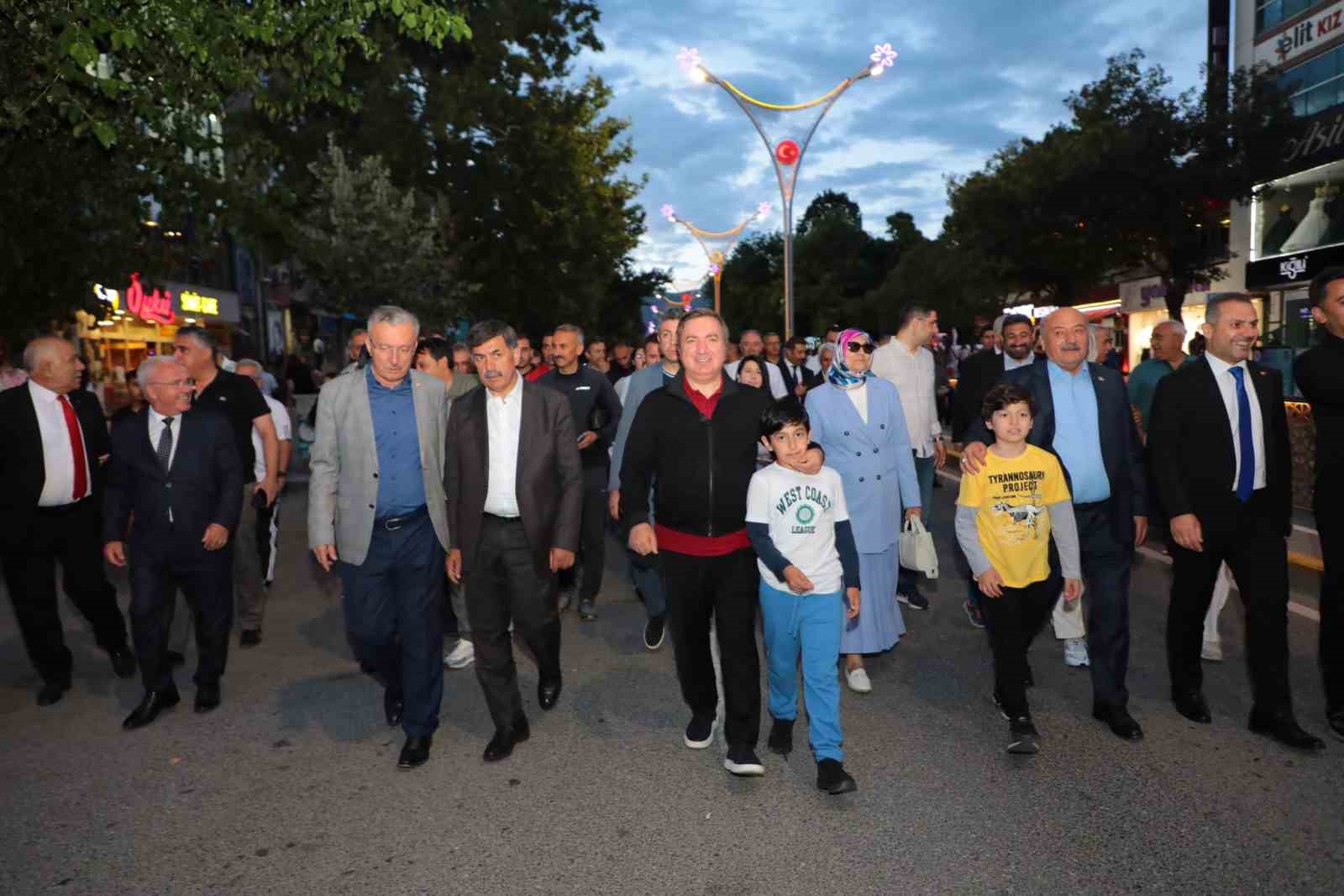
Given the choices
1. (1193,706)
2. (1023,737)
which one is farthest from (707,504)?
(1193,706)

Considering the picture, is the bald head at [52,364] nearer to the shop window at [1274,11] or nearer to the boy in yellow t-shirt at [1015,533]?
the boy in yellow t-shirt at [1015,533]

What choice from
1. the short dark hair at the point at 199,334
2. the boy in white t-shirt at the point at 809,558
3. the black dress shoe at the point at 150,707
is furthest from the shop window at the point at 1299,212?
the black dress shoe at the point at 150,707

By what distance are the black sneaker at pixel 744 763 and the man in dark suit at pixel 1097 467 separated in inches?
70.0

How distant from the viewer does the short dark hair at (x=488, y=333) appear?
191 inches

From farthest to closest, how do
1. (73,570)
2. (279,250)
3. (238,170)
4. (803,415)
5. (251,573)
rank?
(279,250) → (238,170) → (251,573) → (73,570) → (803,415)

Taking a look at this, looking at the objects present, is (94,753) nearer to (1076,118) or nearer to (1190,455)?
(1190,455)

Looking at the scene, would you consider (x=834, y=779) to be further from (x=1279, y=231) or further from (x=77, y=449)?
(x=1279, y=231)

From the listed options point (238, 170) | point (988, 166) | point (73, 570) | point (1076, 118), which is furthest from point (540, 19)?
point (988, 166)

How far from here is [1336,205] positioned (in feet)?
97.7

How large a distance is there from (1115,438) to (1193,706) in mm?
1369

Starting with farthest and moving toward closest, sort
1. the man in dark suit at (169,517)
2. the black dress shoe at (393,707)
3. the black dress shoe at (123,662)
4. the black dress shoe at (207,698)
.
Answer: the black dress shoe at (123,662)
the black dress shoe at (207,698)
the man in dark suit at (169,517)
the black dress shoe at (393,707)

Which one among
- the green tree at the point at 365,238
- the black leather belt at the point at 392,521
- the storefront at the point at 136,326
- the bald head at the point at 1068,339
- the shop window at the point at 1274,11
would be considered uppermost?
the shop window at the point at 1274,11

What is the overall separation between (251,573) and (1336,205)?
107 ft

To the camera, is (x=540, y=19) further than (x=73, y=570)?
Yes
